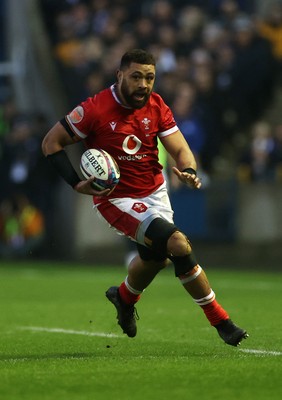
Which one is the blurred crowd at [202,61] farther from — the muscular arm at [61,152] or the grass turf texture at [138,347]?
the muscular arm at [61,152]

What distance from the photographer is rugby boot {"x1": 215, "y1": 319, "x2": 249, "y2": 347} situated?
349 inches

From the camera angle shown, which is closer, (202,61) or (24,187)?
(202,61)

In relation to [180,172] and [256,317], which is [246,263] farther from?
[180,172]

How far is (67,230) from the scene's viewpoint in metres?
23.1

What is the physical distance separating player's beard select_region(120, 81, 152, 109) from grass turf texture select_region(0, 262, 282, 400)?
182cm

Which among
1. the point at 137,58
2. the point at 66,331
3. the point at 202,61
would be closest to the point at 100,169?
the point at 137,58

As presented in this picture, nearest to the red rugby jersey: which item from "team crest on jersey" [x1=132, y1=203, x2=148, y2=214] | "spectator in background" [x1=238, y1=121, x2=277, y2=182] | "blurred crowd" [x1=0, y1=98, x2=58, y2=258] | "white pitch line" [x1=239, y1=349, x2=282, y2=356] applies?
"team crest on jersey" [x1=132, y1=203, x2=148, y2=214]

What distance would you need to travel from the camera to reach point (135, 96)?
30.2ft

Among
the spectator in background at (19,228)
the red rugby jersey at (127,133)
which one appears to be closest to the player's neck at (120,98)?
the red rugby jersey at (127,133)

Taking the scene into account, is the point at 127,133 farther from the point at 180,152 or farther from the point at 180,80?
the point at 180,80

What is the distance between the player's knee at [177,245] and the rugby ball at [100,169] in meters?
0.65

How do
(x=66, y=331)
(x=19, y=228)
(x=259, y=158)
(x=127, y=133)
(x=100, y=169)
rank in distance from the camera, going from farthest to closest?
(x=19, y=228) → (x=259, y=158) → (x=66, y=331) → (x=127, y=133) → (x=100, y=169)

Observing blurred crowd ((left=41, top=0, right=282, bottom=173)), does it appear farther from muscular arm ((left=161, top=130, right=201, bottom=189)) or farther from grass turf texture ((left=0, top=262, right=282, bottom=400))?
muscular arm ((left=161, top=130, right=201, bottom=189))

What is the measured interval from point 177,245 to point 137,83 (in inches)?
50.0
